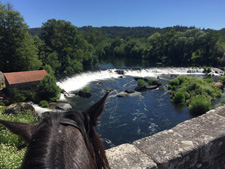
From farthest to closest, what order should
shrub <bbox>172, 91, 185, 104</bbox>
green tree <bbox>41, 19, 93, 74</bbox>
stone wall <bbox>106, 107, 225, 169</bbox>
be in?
green tree <bbox>41, 19, 93, 74</bbox>
shrub <bbox>172, 91, 185, 104</bbox>
stone wall <bbox>106, 107, 225, 169</bbox>

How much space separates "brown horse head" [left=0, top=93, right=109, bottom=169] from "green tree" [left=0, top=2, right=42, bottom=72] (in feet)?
100

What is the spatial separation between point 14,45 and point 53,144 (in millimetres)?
32911

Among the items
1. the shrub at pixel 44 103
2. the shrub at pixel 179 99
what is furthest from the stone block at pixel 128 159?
the shrub at pixel 179 99

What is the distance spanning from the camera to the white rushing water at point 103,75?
29.5 meters

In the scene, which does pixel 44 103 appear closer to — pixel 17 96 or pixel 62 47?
pixel 17 96

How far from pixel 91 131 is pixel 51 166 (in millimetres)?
528

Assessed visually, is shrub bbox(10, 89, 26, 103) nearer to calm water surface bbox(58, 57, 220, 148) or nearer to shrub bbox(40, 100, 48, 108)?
shrub bbox(40, 100, 48, 108)

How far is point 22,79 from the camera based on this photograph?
22.7m

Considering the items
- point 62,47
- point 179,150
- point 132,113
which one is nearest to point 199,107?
point 132,113

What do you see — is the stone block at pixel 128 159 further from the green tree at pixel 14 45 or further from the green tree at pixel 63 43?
the green tree at pixel 63 43

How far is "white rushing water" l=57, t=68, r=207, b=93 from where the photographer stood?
29500mm

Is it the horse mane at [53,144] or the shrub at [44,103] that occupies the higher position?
the horse mane at [53,144]

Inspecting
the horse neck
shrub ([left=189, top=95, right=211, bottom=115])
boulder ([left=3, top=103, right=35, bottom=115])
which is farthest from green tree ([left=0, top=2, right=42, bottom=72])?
the horse neck

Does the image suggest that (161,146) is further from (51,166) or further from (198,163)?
(51,166)
